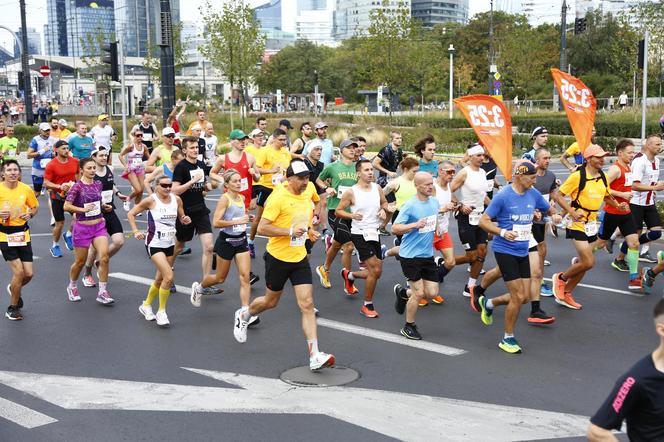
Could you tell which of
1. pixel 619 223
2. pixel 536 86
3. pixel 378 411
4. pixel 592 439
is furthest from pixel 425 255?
pixel 536 86

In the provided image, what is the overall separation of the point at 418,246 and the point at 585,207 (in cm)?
240

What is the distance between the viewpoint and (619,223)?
10562mm

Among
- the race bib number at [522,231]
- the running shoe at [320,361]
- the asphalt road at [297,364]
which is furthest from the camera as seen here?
the race bib number at [522,231]

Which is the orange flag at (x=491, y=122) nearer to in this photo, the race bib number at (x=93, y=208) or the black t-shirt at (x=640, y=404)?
the race bib number at (x=93, y=208)

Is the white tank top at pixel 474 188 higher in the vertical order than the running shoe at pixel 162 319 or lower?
higher

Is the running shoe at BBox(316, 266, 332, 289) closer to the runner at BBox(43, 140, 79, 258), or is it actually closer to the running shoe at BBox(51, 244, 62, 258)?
the runner at BBox(43, 140, 79, 258)

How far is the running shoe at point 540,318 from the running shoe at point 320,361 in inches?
109

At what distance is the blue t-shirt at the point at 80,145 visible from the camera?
16766 millimetres

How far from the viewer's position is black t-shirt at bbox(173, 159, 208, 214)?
10.7m

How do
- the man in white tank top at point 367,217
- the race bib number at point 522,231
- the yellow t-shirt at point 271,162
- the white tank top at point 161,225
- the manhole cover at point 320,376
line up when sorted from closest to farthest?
the manhole cover at point 320,376
the race bib number at point 522,231
the white tank top at point 161,225
the man in white tank top at point 367,217
the yellow t-shirt at point 271,162

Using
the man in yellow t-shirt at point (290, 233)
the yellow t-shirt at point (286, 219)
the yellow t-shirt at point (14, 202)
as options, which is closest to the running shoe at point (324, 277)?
the man in yellow t-shirt at point (290, 233)

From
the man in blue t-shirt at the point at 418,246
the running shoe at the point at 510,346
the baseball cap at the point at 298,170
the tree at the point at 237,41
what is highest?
the tree at the point at 237,41

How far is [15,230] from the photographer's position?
941cm

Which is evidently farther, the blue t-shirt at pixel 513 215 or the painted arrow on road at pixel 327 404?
the blue t-shirt at pixel 513 215
